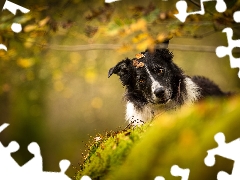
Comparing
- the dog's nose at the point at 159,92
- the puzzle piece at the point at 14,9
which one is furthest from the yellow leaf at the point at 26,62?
the dog's nose at the point at 159,92

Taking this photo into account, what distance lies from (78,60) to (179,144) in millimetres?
3423

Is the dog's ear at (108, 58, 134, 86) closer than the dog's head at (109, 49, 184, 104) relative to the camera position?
No

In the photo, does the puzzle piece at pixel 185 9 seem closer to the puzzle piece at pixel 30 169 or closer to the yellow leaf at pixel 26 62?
the puzzle piece at pixel 30 169

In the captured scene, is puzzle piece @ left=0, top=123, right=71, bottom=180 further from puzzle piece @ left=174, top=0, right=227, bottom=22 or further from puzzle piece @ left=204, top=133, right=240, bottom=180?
puzzle piece @ left=174, top=0, right=227, bottom=22

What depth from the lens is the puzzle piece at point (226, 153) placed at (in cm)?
261

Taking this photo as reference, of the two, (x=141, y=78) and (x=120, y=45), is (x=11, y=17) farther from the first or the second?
(x=141, y=78)

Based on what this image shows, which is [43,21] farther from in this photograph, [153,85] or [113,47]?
[153,85]

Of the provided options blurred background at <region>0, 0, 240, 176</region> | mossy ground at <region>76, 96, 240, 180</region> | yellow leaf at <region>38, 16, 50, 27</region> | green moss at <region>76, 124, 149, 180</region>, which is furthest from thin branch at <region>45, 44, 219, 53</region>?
mossy ground at <region>76, 96, 240, 180</region>

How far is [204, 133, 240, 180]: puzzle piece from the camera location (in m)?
2.61

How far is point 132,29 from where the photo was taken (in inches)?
147

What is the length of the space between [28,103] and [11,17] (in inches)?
80.7

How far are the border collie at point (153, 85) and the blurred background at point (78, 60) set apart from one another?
232mm

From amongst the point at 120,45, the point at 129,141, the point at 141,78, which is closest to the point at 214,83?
the point at 141,78

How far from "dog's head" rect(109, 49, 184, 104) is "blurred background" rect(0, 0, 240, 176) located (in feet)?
0.76
